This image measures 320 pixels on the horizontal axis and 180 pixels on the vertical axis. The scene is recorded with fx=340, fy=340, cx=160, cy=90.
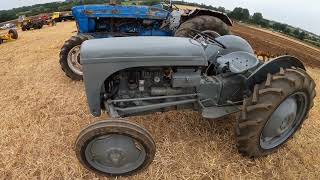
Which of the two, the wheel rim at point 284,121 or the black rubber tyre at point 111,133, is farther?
the wheel rim at point 284,121

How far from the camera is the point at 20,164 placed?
3.69 metres

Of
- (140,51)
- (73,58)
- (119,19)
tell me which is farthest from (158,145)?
(119,19)

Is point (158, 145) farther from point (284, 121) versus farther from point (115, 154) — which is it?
point (284, 121)

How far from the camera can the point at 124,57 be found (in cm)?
335

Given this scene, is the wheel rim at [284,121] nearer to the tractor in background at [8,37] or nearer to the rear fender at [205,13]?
the rear fender at [205,13]

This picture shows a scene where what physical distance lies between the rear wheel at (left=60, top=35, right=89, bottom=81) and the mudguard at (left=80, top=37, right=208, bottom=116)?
2.64 m

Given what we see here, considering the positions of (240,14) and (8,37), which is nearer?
(8,37)

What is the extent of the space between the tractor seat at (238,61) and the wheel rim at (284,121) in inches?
24.4

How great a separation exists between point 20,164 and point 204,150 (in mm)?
2059

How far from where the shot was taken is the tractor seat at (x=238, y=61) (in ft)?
13.4

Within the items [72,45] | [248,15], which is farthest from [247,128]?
[248,15]

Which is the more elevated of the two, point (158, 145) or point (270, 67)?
point (270, 67)

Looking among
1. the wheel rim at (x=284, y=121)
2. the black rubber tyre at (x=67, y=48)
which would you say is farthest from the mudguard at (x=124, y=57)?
the black rubber tyre at (x=67, y=48)

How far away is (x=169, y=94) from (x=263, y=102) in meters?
1.01
